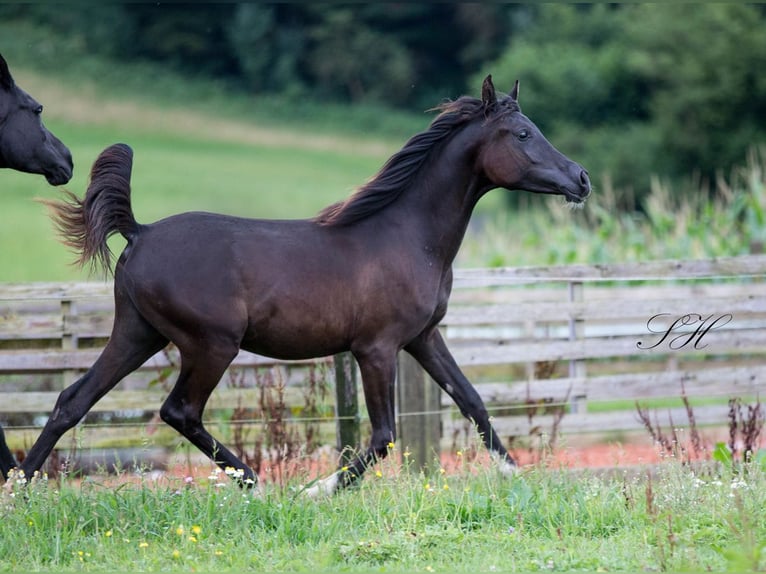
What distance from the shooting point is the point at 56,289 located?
734cm

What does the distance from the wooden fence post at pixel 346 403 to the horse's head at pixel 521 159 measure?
69.4 inches

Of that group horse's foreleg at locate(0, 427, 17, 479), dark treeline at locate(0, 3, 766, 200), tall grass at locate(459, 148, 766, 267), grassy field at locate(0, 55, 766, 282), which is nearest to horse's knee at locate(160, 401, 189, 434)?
horse's foreleg at locate(0, 427, 17, 479)

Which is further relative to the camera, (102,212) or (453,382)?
(453,382)

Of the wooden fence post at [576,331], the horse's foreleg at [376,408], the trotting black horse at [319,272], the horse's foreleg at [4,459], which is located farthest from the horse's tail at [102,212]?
the wooden fence post at [576,331]

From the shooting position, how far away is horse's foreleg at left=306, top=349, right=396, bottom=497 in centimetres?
579

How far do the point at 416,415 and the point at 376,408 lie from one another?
1573 millimetres

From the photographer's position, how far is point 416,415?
24.2ft

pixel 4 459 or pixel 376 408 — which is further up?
pixel 376 408

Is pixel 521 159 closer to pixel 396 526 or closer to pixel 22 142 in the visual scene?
pixel 396 526

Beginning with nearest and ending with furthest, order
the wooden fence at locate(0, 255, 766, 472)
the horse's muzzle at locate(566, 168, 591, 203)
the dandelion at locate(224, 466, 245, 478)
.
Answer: the dandelion at locate(224, 466, 245, 478)
the horse's muzzle at locate(566, 168, 591, 203)
the wooden fence at locate(0, 255, 766, 472)

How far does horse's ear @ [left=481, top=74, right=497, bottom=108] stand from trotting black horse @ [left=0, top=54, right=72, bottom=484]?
246 cm

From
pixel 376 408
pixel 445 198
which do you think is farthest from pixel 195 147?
pixel 376 408

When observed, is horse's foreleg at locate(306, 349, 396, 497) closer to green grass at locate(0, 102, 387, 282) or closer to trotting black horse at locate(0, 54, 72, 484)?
trotting black horse at locate(0, 54, 72, 484)

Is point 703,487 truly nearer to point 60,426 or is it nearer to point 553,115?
point 60,426
